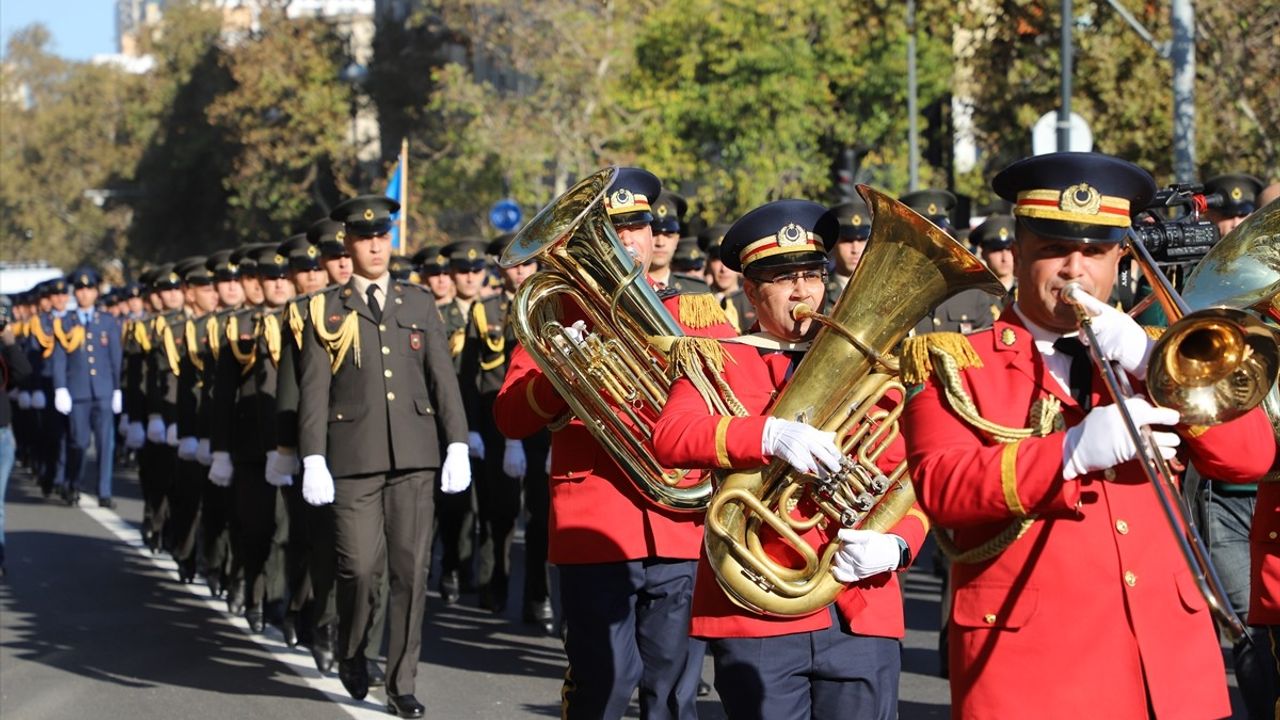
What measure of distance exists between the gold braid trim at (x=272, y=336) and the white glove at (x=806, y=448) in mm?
6380

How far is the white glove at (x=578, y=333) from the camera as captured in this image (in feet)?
21.2

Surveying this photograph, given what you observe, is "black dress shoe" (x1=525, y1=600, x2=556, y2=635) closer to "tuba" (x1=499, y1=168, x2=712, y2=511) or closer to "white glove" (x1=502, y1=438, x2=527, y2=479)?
"white glove" (x1=502, y1=438, x2=527, y2=479)

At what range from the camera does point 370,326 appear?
8805mm

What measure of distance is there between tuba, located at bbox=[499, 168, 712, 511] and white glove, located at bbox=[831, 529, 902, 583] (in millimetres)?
1414

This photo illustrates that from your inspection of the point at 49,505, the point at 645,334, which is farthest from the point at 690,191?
the point at 645,334

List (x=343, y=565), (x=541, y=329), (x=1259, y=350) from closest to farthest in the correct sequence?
1. (x=1259, y=350)
2. (x=541, y=329)
3. (x=343, y=565)

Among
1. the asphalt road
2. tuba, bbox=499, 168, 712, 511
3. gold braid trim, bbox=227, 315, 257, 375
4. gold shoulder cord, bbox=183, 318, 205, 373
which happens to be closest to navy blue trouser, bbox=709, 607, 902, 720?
tuba, bbox=499, 168, 712, 511

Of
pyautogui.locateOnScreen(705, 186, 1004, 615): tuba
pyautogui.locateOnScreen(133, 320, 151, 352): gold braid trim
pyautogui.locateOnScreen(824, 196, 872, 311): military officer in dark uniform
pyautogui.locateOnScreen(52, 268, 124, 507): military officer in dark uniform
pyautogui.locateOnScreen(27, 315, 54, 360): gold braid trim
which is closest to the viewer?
pyautogui.locateOnScreen(705, 186, 1004, 615): tuba

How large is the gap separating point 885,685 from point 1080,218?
175cm

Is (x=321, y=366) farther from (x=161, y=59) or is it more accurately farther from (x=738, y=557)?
(x=161, y=59)

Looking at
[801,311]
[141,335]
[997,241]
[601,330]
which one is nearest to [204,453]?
[997,241]

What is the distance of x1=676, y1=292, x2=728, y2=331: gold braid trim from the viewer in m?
A: 6.41

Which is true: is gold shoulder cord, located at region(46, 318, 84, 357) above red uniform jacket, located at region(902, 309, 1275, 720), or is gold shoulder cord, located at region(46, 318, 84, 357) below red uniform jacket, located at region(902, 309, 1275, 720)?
above

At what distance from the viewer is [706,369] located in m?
5.46
